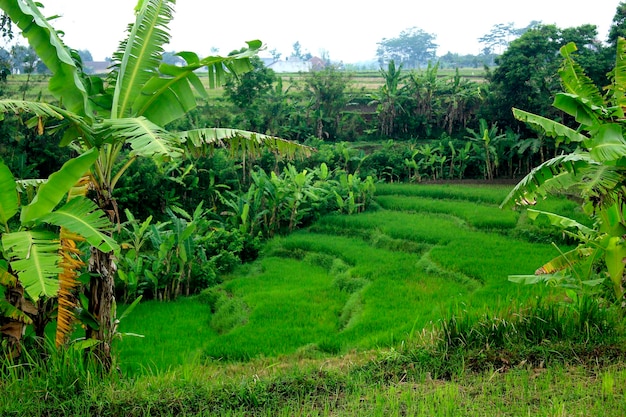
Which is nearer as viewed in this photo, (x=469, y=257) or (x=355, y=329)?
(x=355, y=329)

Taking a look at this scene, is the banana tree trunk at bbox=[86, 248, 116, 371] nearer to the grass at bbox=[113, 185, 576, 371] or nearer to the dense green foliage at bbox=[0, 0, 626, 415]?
the dense green foliage at bbox=[0, 0, 626, 415]

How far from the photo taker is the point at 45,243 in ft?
12.5

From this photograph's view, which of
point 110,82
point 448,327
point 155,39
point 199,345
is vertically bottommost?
point 199,345

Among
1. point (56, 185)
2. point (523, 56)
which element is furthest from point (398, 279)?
point (523, 56)

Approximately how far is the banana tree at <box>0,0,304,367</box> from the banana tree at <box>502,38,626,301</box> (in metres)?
2.11

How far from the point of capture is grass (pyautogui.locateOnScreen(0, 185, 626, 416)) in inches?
152

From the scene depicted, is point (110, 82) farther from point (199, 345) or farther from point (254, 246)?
point (254, 246)

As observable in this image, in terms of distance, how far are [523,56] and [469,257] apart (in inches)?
267

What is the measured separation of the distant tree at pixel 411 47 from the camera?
124 ft

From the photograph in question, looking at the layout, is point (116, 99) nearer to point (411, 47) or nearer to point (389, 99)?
point (389, 99)

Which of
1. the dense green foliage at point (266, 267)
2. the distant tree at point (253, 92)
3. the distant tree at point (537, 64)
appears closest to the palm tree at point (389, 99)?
the distant tree at point (537, 64)

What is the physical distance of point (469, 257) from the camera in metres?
7.68

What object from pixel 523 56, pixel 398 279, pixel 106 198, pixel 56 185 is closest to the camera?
pixel 56 185

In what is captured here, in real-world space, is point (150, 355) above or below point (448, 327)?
below
